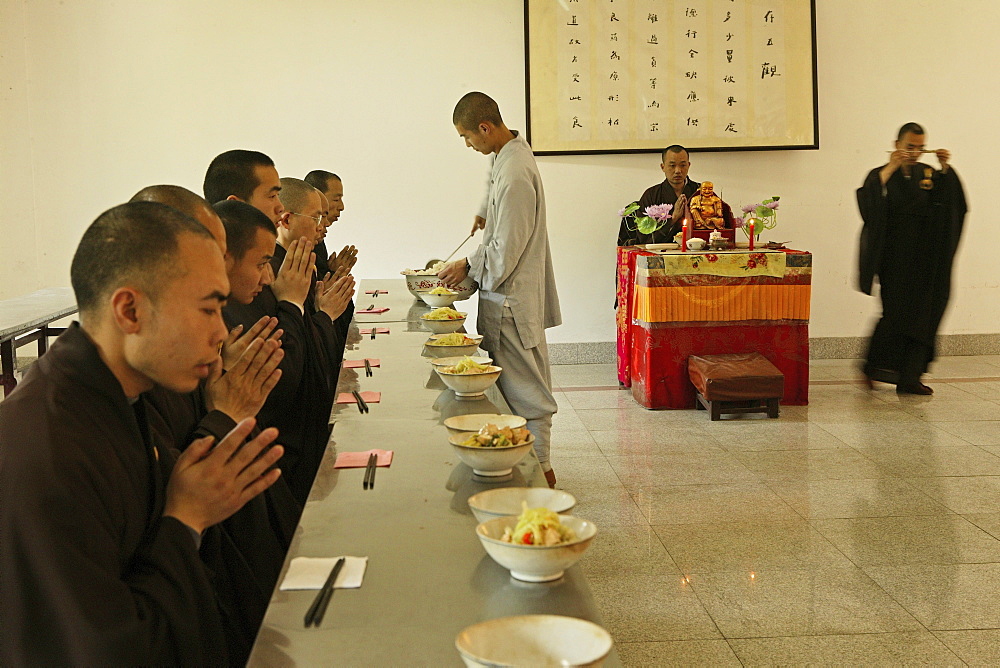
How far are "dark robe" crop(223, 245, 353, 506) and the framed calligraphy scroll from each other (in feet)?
13.6

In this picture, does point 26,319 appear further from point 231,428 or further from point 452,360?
point 231,428

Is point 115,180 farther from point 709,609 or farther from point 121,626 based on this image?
point 121,626

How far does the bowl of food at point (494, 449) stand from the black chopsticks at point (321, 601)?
448 mm

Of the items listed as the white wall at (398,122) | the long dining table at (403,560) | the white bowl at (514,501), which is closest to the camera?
the long dining table at (403,560)

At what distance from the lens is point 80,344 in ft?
4.57

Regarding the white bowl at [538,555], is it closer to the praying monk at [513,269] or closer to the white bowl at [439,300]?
the praying monk at [513,269]

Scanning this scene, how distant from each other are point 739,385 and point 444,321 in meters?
2.07

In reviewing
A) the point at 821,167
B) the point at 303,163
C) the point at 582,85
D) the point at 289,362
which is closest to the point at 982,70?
the point at 821,167

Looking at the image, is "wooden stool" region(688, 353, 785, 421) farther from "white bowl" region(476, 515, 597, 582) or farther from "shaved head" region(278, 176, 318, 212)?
"white bowl" region(476, 515, 597, 582)

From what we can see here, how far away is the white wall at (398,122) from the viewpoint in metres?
6.74

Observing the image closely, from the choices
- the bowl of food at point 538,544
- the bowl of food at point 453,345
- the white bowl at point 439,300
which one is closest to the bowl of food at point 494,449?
the bowl of food at point 538,544

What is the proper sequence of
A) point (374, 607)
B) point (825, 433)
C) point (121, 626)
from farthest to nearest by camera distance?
1. point (825, 433)
2. point (374, 607)
3. point (121, 626)

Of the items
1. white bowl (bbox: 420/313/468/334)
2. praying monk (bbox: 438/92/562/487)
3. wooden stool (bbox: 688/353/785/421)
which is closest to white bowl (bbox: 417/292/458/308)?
praying monk (bbox: 438/92/562/487)

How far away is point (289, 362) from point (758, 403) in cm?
337
